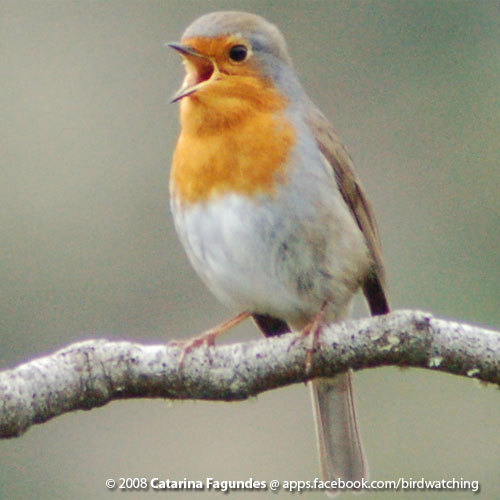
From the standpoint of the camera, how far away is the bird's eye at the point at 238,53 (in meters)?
5.62

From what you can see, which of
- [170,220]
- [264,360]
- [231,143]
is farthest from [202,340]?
[170,220]

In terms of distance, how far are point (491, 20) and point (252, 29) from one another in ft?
25.1

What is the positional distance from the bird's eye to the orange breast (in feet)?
0.34

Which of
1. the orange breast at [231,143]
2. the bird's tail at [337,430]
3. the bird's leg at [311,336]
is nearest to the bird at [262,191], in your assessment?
the orange breast at [231,143]

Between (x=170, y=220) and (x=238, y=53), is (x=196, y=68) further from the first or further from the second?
(x=170, y=220)

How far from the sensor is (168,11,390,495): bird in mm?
5312

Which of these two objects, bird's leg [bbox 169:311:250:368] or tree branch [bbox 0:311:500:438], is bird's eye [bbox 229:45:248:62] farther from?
tree branch [bbox 0:311:500:438]

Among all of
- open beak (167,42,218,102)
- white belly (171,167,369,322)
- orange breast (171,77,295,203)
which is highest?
open beak (167,42,218,102)

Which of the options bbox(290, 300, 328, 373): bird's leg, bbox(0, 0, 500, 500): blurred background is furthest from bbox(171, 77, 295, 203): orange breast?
bbox(0, 0, 500, 500): blurred background

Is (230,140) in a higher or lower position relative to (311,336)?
higher

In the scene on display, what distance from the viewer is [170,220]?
1186 centimetres

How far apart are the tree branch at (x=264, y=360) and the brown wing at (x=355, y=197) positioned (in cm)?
116

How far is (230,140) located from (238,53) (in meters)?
0.46

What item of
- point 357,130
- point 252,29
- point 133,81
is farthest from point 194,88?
point 133,81
